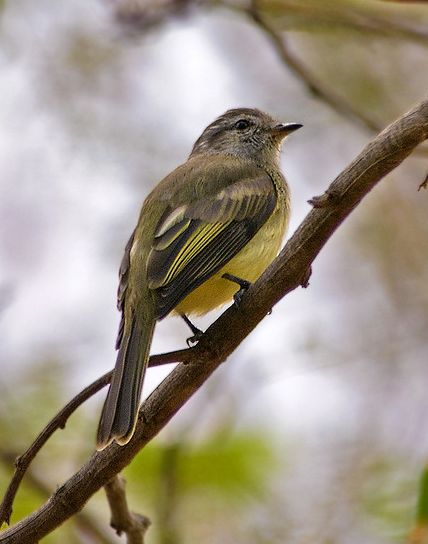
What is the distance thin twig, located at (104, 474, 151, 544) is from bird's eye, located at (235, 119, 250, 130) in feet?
9.36

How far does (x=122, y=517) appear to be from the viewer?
10.9 feet

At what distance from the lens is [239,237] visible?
13.9ft

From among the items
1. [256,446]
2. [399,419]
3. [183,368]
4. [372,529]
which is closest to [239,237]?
[183,368]

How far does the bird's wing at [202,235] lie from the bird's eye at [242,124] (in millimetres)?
1020

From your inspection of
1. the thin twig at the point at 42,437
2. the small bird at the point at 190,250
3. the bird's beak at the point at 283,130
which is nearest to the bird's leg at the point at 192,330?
the small bird at the point at 190,250

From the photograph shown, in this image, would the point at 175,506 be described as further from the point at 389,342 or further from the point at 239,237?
the point at 389,342

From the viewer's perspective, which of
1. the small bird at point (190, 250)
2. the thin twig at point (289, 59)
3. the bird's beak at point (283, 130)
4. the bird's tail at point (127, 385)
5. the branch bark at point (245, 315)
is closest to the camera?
the branch bark at point (245, 315)

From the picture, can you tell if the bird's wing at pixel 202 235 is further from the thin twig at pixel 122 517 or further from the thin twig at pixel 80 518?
the thin twig at pixel 80 518

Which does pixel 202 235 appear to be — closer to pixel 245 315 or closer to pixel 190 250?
pixel 190 250

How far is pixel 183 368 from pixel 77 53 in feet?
16.8

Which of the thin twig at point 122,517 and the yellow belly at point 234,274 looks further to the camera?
the yellow belly at point 234,274

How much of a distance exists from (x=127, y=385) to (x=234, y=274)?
90cm

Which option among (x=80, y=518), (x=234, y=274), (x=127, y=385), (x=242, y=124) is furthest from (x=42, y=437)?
(x=242, y=124)

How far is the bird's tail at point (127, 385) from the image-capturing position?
10.1ft
